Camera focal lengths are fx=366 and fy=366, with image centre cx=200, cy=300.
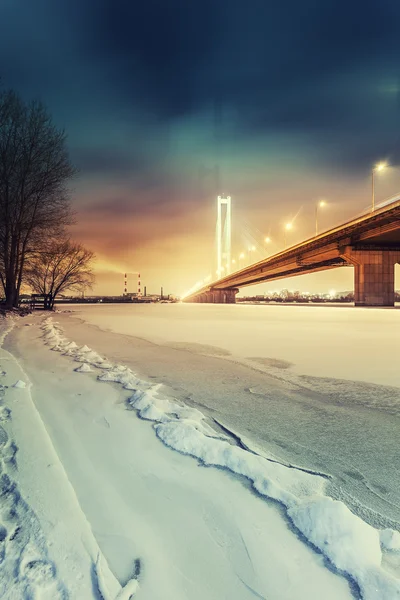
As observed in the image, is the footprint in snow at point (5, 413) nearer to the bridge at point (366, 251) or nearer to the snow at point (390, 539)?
the snow at point (390, 539)

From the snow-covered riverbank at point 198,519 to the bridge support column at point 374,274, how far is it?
3574 centimetres

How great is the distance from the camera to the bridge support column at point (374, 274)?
116 feet

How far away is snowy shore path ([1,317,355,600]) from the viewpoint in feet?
4.11

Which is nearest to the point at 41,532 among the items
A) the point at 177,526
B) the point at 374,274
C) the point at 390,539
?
the point at 177,526

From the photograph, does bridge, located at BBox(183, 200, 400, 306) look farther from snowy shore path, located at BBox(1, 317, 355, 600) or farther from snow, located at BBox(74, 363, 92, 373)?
snowy shore path, located at BBox(1, 317, 355, 600)

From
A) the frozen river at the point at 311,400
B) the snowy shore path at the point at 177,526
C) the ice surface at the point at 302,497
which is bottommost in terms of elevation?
the frozen river at the point at 311,400

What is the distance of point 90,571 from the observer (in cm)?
129

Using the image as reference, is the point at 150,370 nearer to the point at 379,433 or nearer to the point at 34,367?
the point at 34,367

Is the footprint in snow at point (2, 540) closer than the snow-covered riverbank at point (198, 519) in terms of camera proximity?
No

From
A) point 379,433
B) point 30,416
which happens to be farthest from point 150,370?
point 379,433

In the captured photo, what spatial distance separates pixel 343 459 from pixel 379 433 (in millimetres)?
610

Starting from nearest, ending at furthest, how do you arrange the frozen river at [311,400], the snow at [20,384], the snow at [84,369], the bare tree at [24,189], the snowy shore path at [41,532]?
the snowy shore path at [41,532], the frozen river at [311,400], the snow at [20,384], the snow at [84,369], the bare tree at [24,189]

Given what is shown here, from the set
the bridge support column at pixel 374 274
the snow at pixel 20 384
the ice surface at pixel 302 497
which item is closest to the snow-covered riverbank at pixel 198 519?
the ice surface at pixel 302 497

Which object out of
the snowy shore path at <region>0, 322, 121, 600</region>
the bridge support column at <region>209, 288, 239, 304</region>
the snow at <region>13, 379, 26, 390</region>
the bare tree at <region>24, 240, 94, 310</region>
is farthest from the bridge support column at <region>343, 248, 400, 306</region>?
the bridge support column at <region>209, 288, 239, 304</region>
